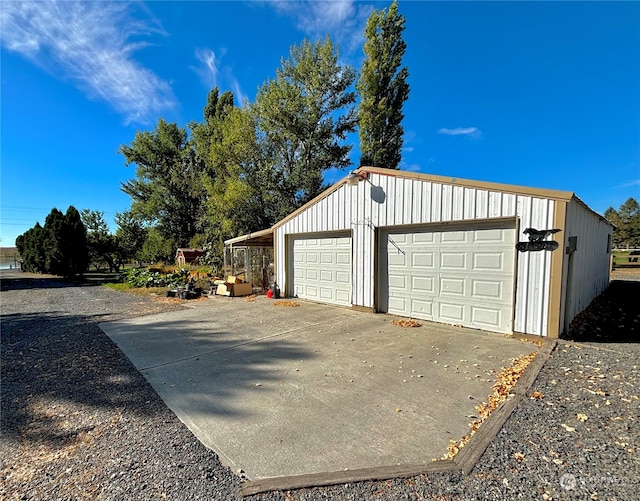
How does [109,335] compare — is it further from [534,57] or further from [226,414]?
[534,57]

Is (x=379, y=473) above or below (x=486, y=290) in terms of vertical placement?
below

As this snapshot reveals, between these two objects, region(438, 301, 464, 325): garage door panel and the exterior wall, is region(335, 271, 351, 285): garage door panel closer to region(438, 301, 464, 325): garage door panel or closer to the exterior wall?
region(438, 301, 464, 325): garage door panel

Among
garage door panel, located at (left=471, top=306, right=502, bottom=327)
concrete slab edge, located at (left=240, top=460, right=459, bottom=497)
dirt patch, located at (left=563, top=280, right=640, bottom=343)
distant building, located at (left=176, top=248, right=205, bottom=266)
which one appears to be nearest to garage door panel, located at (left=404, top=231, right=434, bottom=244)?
garage door panel, located at (left=471, top=306, right=502, bottom=327)

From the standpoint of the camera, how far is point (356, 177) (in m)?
7.48

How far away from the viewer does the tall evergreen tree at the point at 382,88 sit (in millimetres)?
15492

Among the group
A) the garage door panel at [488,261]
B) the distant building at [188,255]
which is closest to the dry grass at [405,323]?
the garage door panel at [488,261]

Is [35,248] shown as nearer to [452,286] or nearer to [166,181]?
[166,181]

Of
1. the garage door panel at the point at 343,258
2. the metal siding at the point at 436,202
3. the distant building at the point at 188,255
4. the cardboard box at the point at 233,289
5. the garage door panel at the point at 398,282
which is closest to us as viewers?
the metal siding at the point at 436,202

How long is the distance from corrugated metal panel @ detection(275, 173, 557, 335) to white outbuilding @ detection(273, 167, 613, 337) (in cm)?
2

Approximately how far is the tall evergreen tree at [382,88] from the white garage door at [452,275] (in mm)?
10107

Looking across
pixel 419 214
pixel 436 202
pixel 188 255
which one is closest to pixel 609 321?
pixel 436 202

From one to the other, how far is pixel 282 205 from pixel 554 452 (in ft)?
51.1

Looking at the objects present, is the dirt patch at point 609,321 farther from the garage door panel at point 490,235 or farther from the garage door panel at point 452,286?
the garage door panel at point 490,235

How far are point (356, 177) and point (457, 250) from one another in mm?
3070
